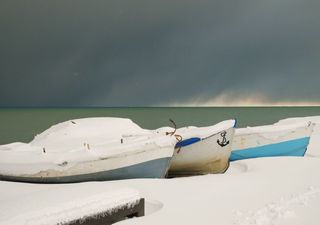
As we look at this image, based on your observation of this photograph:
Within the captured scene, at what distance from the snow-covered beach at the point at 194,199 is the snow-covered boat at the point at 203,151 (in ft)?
3.80

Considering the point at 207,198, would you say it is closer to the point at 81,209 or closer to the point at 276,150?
the point at 81,209

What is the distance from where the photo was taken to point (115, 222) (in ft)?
16.8

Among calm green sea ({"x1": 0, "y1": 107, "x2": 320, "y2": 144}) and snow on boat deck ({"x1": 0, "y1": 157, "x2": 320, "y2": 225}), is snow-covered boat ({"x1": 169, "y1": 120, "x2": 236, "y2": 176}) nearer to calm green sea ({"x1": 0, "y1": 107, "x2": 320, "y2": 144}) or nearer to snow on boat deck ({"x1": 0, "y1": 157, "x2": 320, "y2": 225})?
snow on boat deck ({"x1": 0, "y1": 157, "x2": 320, "y2": 225})

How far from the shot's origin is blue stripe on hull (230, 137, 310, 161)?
13.1 m

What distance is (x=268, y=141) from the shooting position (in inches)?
522

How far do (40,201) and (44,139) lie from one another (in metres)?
6.74

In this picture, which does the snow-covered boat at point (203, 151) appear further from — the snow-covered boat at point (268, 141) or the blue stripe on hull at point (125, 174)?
the snow-covered boat at point (268, 141)

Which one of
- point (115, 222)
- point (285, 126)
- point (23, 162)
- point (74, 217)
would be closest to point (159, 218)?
point (115, 222)

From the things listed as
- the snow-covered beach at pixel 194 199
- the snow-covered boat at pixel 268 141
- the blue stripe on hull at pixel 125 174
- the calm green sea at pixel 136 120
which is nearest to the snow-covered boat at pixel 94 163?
the blue stripe on hull at pixel 125 174

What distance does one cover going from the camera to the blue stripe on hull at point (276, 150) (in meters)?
13.1

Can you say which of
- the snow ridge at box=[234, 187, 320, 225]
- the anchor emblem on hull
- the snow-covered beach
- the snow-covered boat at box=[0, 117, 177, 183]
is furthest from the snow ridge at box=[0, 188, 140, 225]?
the anchor emblem on hull

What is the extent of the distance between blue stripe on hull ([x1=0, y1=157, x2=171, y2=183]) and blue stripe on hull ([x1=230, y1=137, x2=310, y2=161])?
4.56m

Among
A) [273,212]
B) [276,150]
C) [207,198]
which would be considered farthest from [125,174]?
[276,150]

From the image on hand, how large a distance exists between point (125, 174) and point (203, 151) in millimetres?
2355
